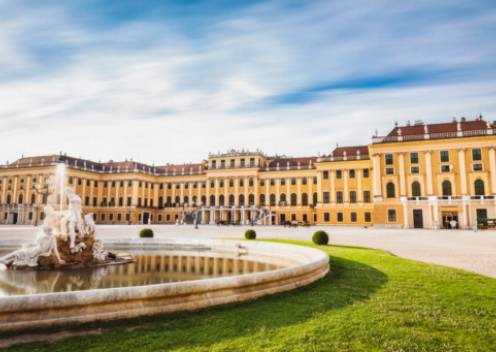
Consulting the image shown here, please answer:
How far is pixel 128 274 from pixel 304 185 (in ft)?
173

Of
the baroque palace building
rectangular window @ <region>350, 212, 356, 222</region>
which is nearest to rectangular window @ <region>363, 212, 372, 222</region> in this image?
the baroque palace building

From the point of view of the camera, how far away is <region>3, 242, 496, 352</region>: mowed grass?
425cm

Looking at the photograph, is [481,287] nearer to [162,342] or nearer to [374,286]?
[374,286]

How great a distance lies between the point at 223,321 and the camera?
5066mm

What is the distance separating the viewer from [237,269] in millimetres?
10461

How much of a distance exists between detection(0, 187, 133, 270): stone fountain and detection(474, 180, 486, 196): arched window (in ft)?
138

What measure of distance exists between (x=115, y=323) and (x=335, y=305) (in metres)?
3.50

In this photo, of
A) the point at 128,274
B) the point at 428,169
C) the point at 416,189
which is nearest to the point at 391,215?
the point at 416,189

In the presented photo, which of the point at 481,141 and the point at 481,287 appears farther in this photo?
the point at 481,141

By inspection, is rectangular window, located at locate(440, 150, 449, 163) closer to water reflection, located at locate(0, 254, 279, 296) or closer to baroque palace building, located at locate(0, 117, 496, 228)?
baroque palace building, located at locate(0, 117, 496, 228)

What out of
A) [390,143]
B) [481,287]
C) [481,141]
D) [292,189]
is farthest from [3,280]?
[292,189]

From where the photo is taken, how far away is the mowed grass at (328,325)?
4.25m

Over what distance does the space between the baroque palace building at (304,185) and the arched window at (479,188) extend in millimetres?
97

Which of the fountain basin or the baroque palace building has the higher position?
the baroque palace building
